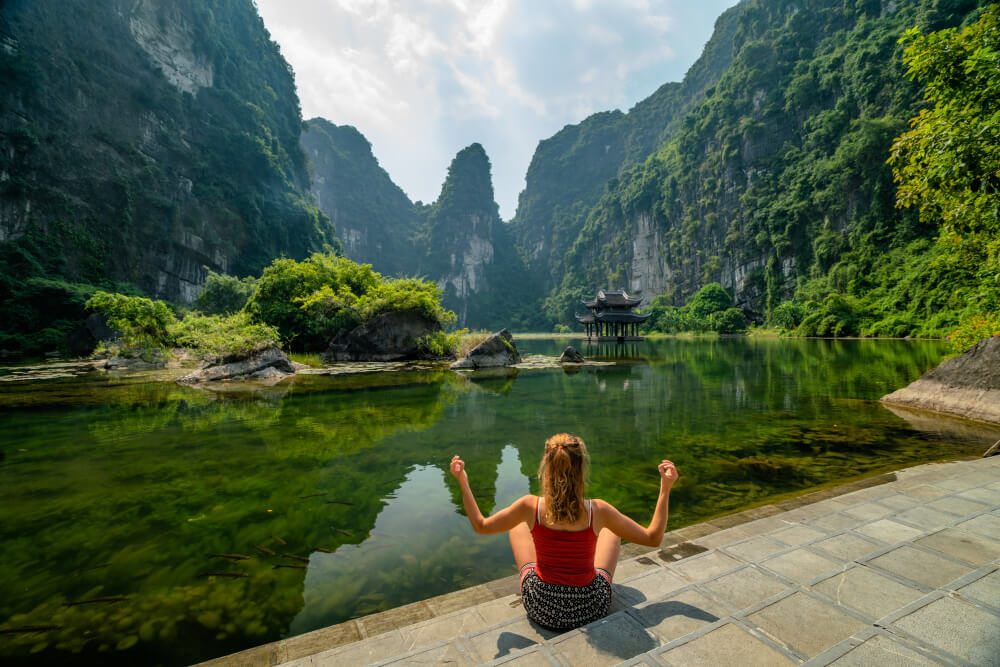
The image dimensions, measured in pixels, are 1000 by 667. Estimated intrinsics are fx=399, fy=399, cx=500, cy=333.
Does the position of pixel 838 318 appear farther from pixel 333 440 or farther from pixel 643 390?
pixel 333 440

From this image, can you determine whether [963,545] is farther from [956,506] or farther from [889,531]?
[956,506]

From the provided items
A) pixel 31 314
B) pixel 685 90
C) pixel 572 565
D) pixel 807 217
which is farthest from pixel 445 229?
pixel 572 565

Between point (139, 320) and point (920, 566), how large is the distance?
21.3 metres

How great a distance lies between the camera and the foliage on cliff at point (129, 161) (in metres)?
26.7

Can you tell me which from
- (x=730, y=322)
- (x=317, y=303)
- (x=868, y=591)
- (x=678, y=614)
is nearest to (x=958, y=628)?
(x=868, y=591)

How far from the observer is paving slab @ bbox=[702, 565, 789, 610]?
1.96m

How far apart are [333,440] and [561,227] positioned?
Result: 127 m

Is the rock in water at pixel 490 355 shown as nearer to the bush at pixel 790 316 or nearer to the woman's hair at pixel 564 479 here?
the woman's hair at pixel 564 479

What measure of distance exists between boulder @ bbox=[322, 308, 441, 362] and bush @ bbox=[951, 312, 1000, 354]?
17.6 metres

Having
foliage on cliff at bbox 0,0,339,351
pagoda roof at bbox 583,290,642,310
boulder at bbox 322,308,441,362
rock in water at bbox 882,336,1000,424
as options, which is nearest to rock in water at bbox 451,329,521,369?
boulder at bbox 322,308,441,362

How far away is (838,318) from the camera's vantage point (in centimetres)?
3181

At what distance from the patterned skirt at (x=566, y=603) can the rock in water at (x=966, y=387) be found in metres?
8.34

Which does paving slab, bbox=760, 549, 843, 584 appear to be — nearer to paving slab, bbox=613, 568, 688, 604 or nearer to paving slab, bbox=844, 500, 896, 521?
paving slab, bbox=613, 568, 688, 604

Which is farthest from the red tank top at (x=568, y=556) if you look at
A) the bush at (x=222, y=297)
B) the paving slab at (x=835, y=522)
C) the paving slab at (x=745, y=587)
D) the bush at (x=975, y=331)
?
the bush at (x=222, y=297)
